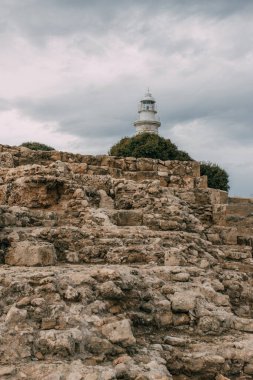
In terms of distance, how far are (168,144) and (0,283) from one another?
840 inches

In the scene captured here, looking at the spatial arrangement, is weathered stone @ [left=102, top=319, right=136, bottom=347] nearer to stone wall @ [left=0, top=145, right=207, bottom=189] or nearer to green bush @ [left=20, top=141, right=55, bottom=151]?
stone wall @ [left=0, top=145, right=207, bottom=189]

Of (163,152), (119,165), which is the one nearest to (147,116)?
(163,152)

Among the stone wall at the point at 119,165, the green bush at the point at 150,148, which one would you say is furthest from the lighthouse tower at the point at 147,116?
the stone wall at the point at 119,165

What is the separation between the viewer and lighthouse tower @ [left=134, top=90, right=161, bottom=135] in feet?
150

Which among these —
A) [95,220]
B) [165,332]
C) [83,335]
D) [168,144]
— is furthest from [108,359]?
[168,144]

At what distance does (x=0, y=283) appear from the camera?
4.68 metres

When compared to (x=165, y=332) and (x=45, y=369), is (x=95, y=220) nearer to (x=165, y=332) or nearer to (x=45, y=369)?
(x=165, y=332)

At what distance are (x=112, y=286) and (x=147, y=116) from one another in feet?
138

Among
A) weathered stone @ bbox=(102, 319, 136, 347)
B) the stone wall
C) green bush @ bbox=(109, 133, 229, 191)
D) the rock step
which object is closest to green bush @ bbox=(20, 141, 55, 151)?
green bush @ bbox=(109, 133, 229, 191)

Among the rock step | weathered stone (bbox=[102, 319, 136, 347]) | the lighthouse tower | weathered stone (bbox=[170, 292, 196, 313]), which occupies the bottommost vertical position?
weathered stone (bbox=[102, 319, 136, 347])

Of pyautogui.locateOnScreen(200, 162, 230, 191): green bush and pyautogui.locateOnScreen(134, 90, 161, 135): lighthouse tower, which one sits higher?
pyautogui.locateOnScreen(134, 90, 161, 135): lighthouse tower

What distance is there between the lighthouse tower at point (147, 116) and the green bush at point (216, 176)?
21.0 metres

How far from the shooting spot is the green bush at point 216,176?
24625mm

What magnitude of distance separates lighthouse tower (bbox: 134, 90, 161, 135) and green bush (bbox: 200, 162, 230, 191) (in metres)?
21.0
